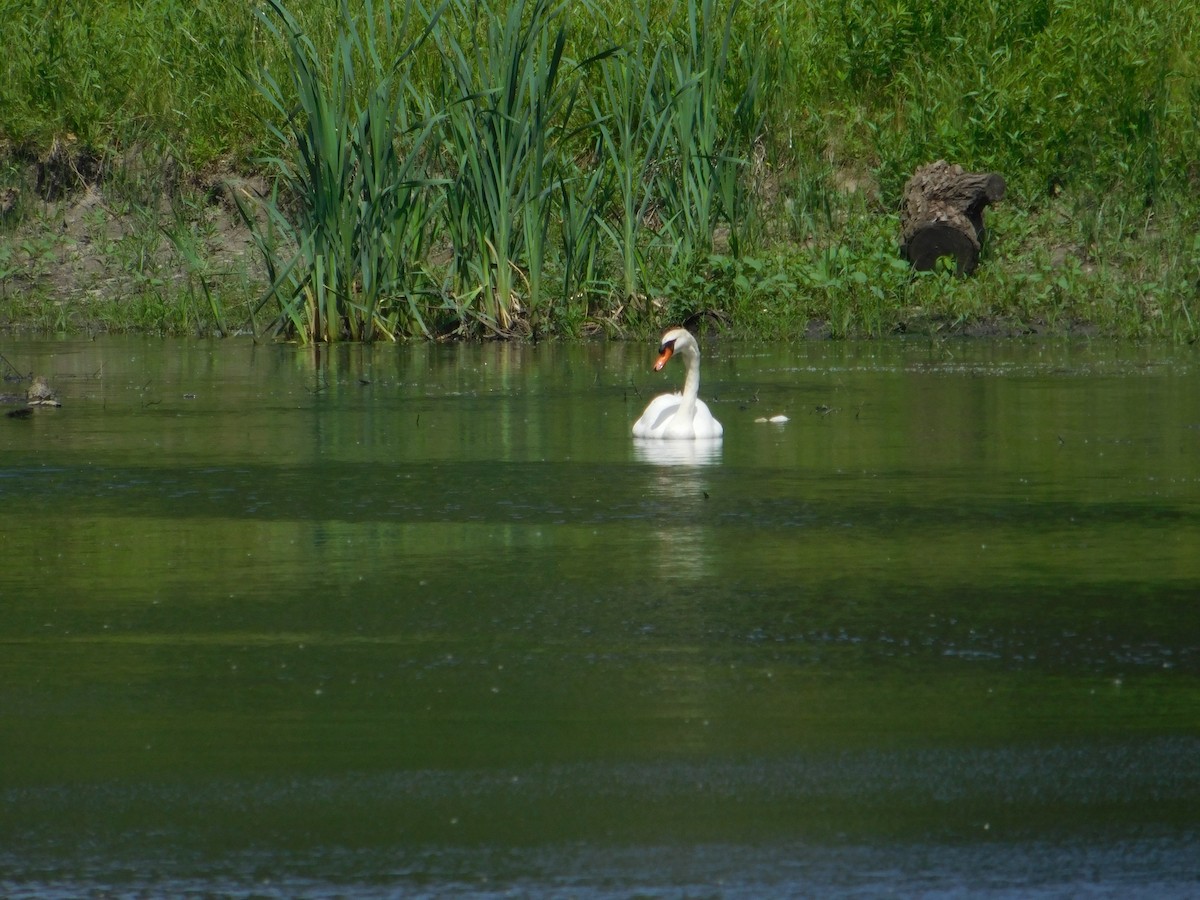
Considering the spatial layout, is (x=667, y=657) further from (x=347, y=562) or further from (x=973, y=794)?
(x=347, y=562)

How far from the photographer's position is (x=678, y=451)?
9836 mm

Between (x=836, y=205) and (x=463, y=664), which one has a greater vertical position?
(x=836, y=205)

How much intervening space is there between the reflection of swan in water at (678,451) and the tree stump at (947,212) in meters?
8.25

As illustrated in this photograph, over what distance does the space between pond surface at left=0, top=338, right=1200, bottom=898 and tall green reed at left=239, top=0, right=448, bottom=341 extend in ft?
18.5

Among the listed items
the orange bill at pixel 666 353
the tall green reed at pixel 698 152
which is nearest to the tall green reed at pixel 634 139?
the tall green reed at pixel 698 152

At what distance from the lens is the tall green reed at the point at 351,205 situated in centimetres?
1560

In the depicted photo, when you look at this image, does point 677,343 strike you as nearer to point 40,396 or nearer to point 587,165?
point 40,396

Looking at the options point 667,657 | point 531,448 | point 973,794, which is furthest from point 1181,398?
point 973,794

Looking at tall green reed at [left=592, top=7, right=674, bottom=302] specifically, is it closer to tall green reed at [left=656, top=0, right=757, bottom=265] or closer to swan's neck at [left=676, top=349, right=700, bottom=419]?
tall green reed at [left=656, top=0, right=757, bottom=265]

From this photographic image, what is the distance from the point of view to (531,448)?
9.87 meters

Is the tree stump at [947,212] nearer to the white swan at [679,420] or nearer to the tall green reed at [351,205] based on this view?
the tall green reed at [351,205]

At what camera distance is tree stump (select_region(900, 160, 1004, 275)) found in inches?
709

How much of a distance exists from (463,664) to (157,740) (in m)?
0.92

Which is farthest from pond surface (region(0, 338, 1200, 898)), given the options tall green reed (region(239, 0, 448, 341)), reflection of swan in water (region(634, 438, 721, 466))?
tall green reed (region(239, 0, 448, 341))
